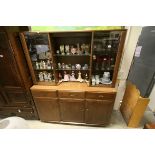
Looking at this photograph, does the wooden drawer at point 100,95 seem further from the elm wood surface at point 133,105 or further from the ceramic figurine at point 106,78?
the elm wood surface at point 133,105

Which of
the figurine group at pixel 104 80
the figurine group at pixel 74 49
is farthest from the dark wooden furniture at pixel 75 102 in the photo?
the figurine group at pixel 74 49

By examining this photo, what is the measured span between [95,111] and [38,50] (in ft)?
4.55

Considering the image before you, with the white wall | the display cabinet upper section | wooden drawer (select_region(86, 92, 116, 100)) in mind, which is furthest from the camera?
the white wall

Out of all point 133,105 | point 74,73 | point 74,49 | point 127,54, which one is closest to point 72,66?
point 74,73

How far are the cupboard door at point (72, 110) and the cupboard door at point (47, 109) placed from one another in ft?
0.35

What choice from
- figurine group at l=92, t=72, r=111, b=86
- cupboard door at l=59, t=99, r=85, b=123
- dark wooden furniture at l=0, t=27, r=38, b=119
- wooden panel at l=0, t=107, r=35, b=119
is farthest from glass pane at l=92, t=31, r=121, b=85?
wooden panel at l=0, t=107, r=35, b=119

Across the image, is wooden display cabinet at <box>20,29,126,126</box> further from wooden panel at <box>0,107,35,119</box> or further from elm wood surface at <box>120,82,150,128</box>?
elm wood surface at <box>120,82,150,128</box>

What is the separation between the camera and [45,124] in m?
2.31

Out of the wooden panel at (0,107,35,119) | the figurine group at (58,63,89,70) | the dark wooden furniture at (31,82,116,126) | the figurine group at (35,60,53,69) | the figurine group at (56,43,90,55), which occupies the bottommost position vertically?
the wooden panel at (0,107,35,119)

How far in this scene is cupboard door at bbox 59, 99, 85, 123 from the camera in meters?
1.98

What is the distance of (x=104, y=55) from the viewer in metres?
1.89
